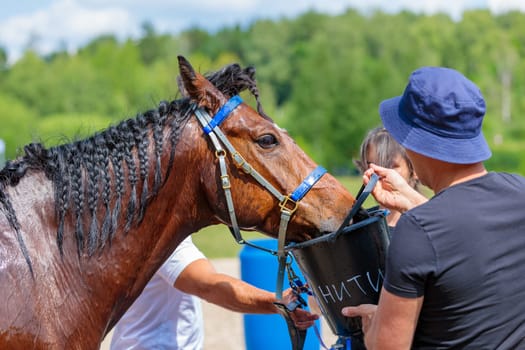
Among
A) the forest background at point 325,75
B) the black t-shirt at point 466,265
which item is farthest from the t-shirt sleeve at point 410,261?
the forest background at point 325,75

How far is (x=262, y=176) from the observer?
2953mm

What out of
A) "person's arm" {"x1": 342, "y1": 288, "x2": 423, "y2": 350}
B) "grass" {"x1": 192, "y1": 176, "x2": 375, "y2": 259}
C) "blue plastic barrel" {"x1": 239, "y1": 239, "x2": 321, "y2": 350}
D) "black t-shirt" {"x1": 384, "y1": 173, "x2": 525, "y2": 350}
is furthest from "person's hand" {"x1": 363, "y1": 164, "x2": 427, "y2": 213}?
"grass" {"x1": 192, "y1": 176, "x2": 375, "y2": 259}

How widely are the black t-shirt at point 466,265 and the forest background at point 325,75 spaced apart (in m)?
32.9

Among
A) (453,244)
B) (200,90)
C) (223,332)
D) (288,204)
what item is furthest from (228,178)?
(223,332)

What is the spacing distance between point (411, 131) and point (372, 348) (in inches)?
29.3

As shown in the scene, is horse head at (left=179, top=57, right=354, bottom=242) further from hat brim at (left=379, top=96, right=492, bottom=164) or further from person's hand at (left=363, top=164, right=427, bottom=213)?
hat brim at (left=379, top=96, right=492, bottom=164)

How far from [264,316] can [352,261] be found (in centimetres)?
250

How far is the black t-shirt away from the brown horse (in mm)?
877

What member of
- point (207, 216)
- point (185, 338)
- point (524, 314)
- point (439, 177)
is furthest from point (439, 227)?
point (185, 338)

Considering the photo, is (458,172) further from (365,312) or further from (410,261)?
(365,312)

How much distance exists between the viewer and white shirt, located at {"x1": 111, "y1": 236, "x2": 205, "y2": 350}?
3.51 metres

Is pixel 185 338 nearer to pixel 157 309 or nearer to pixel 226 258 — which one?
pixel 157 309

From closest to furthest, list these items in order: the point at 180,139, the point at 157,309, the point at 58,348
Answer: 1. the point at 58,348
2. the point at 180,139
3. the point at 157,309

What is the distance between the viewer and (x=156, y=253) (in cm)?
294
